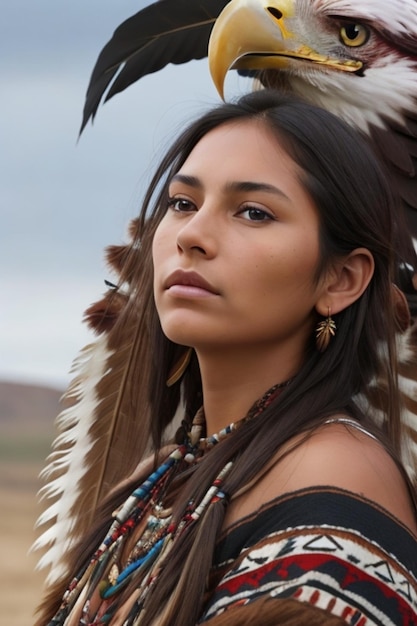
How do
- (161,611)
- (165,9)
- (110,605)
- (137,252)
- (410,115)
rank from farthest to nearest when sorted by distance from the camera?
1. (165,9)
2. (410,115)
3. (137,252)
4. (110,605)
5. (161,611)

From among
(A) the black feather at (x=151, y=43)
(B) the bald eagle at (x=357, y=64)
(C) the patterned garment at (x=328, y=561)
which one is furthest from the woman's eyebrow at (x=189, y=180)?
(A) the black feather at (x=151, y=43)

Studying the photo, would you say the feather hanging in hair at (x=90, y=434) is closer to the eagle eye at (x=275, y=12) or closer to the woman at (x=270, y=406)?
the eagle eye at (x=275, y=12)

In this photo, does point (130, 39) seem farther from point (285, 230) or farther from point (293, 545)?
point (293, 545)

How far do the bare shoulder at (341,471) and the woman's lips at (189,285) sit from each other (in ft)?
0.64

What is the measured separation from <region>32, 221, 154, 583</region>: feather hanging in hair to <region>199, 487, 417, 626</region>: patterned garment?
1.05 meters

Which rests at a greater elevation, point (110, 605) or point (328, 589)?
point (328, 589)

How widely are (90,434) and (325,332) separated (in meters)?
1.06

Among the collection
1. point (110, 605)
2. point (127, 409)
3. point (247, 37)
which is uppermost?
point (247, 37)

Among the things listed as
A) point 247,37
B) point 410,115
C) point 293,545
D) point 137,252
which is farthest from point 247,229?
point 410,115

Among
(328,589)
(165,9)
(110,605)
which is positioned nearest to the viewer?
(328,589)

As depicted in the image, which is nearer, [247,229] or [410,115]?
[247,229]

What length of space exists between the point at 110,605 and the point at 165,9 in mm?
1441

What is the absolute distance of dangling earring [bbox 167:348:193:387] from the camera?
157 centimetres

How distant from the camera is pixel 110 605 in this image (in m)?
1.32
